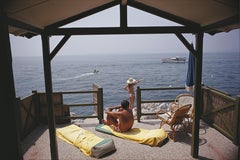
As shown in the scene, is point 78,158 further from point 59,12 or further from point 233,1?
point 233,1

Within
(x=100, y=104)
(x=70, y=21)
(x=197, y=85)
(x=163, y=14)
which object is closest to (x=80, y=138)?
(x=100, y=104)

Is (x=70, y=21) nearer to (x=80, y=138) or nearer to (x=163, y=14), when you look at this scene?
(x=163, y=14)

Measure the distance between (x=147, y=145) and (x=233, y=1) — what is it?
3.87 metres

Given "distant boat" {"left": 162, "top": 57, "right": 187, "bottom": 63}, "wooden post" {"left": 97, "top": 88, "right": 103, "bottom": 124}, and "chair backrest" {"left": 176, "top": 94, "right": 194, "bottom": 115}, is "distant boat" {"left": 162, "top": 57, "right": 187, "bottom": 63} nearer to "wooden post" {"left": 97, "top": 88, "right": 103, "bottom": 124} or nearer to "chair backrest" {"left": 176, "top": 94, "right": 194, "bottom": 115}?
"chair backrest" {"left": 176, "top": 94, "right": 194, "bottom": 115}

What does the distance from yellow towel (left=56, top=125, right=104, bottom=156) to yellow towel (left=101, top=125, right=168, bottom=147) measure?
0.78 m

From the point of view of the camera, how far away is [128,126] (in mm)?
5477

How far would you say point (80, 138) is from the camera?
5.02 meters

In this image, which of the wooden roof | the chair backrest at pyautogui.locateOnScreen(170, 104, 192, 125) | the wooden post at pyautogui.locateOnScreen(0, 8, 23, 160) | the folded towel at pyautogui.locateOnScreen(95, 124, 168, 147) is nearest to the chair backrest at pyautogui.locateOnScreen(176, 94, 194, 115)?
the chair backrest at pyautogui.locateOnScreen(170, 104, 192, 125)

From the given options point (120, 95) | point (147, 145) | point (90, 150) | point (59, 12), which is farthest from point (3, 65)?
point (120, 95)

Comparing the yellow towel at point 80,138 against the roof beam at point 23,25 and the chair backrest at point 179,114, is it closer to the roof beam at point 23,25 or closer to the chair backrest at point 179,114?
the chair backrest at point 179,114

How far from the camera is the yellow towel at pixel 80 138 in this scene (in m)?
4.56

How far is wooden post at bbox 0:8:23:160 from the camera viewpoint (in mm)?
1765

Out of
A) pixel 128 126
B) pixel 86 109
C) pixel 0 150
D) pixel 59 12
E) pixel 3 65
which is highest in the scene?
pixel 59 12

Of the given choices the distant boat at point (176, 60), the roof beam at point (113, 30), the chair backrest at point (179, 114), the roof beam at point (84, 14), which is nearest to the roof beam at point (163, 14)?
the roof beam at point (113, 30)
